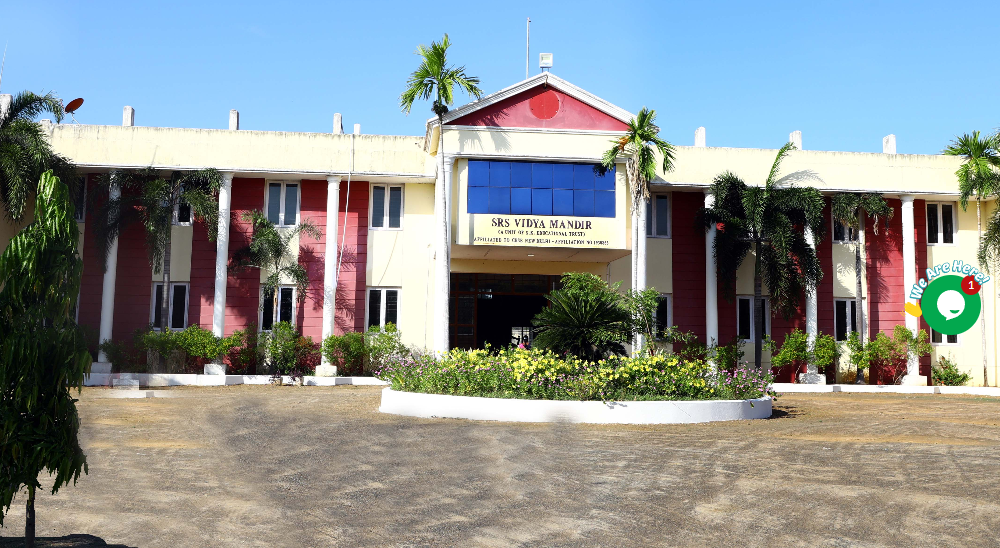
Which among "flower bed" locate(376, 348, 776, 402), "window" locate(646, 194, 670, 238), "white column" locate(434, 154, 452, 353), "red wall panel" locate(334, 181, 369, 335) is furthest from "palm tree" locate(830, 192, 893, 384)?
"red wall panel" locate(334, 181, 369, 335)

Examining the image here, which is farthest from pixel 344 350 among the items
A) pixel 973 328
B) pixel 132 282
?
pixel 973 328

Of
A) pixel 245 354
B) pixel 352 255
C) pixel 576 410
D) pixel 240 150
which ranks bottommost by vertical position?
pixel 576 410

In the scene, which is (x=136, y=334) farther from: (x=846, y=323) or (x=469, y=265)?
(x=846, y=323)

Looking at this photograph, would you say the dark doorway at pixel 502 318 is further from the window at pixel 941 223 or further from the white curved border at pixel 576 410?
the window at pixel 941 223

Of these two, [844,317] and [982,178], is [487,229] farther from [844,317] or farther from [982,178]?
[982,178]

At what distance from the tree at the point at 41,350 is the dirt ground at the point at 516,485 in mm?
964

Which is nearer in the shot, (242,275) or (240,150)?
(240,150)

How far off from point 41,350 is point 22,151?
18608mm

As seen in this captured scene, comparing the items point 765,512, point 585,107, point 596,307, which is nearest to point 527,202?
point 585,107

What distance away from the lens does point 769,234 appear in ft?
74.1

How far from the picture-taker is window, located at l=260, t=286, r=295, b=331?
2331 cm

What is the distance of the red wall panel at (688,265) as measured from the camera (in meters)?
24.7

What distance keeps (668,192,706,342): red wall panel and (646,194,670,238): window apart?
230 mm

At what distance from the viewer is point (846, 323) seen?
82.4 ft
